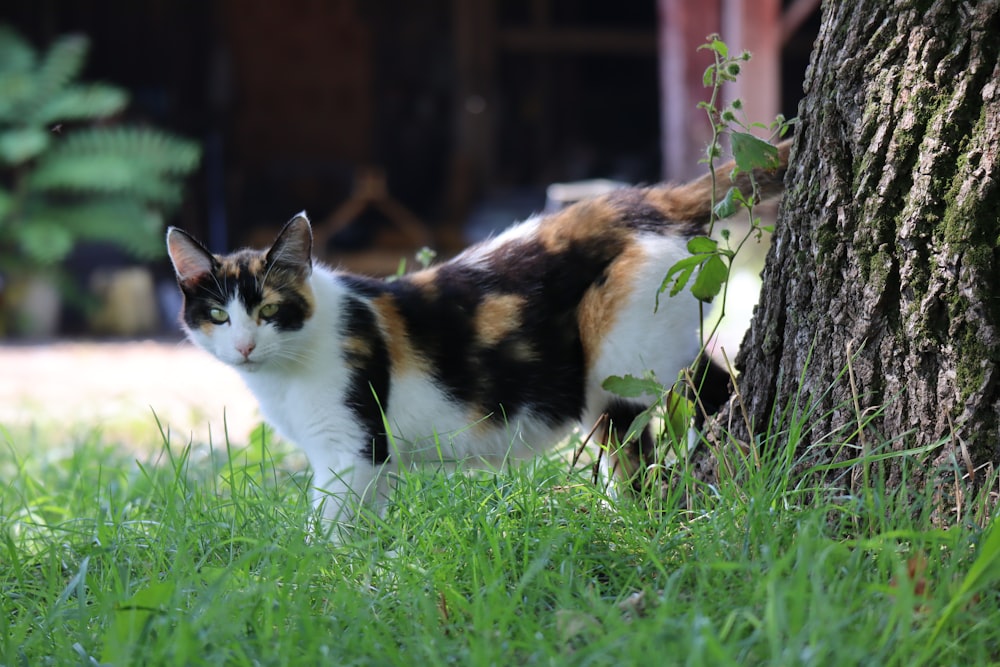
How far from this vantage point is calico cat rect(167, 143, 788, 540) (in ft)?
9.01

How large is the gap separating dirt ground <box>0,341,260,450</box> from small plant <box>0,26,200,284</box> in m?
1.17

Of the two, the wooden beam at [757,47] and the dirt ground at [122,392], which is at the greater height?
the wooden beam at [757,47]

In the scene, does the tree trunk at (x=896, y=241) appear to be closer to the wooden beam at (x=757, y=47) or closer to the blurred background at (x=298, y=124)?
the wooden beam at (x=757, y=47)

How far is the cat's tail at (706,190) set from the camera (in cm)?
276

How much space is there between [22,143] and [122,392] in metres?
4.97

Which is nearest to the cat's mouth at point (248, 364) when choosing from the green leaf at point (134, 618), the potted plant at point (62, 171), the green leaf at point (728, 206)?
the green leaf at point (134, 618)

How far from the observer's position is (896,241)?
2189 mm

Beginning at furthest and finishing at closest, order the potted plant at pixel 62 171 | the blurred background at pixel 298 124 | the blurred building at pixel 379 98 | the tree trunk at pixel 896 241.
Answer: the blurred building at pixel 379 98
the blurred background at pixel 298 124
the potted plant at pixel 62 171
the tree trunk at pixel 896 241

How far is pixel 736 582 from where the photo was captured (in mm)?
1878

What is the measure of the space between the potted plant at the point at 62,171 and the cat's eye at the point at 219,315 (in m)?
6.87

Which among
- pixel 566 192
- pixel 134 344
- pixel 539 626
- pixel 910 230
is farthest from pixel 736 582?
pixel 134 344

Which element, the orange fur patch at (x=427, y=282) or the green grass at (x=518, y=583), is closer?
the green grass at (x=518, y=583)

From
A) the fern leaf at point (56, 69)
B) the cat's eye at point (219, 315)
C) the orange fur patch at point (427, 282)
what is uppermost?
the fern leaf at point (56, 69)

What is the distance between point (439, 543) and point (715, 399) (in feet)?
3.06
